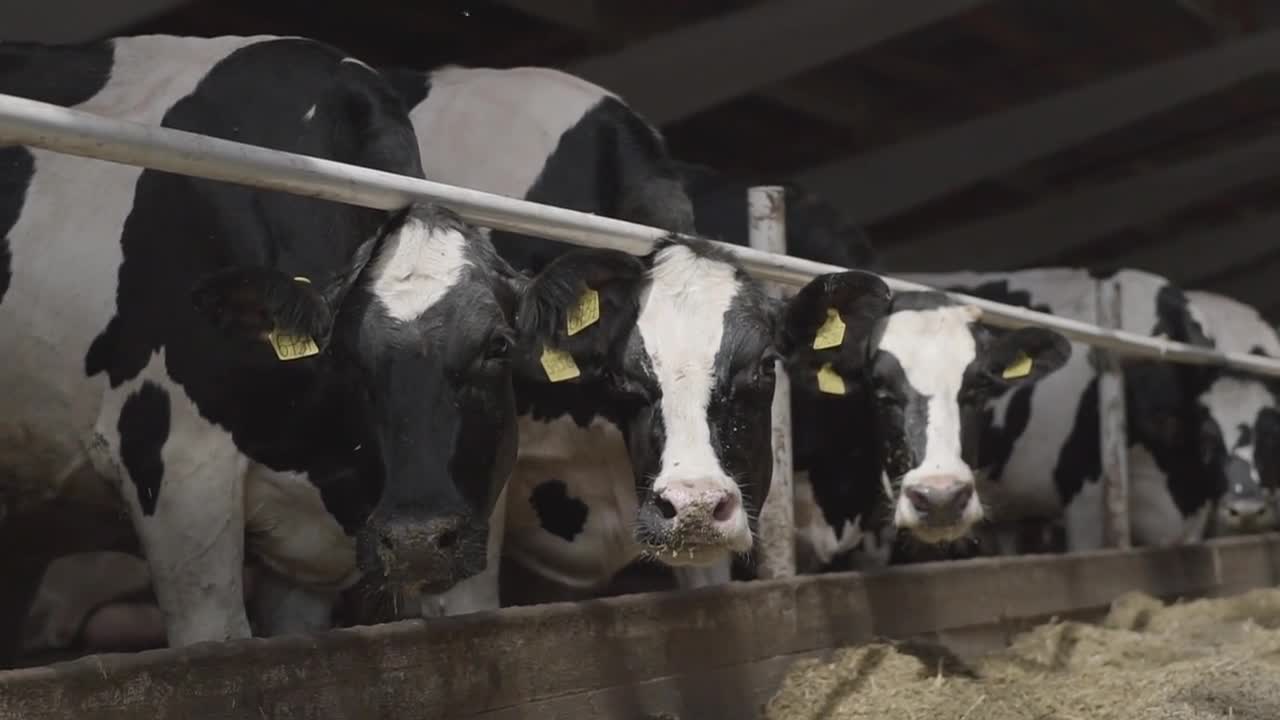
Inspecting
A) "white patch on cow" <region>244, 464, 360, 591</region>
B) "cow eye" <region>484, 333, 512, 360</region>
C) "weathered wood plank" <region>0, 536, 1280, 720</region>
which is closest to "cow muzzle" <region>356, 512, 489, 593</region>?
"weathered wood plank" <region>0, 536, 1280, 720</region>

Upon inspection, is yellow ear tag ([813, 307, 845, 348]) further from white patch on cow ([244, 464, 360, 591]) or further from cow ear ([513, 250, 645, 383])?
white patch on cow ([244, 464, 360, 591])

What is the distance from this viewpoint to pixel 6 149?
4.57 meters

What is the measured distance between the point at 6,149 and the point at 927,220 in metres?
9.35

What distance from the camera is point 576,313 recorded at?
3.97 meters

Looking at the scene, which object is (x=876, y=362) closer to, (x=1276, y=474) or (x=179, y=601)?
(x=179, y=601)

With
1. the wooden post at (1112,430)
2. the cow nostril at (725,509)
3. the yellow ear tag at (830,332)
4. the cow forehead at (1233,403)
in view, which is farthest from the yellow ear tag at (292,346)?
the cow forehead at (1233,403)

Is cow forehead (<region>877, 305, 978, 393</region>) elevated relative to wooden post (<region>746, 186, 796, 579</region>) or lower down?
elevated

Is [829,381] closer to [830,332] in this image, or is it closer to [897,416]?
[897,416]

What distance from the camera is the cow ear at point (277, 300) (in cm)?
363

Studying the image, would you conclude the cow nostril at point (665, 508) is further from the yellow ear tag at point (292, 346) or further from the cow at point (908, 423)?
the cow at point (908, 423)

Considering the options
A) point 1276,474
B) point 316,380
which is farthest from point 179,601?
point 1276,474

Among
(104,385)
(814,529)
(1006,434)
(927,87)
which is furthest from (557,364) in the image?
(927,87)

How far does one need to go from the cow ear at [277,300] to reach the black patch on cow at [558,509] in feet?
5.31

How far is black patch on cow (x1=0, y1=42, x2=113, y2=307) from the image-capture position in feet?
14.7
